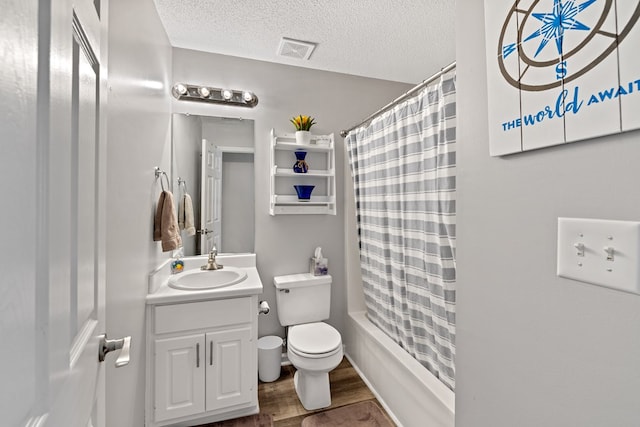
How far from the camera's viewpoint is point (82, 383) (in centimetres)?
58

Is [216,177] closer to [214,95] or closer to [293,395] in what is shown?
[214,95]

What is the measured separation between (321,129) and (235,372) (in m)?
1.91

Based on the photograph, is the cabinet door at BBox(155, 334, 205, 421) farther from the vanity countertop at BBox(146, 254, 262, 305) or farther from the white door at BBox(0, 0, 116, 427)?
the white door at BBox(0, 0, 116, 427)

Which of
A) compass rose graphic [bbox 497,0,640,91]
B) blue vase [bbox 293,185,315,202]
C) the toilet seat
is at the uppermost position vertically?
compass rose graphic [bbox 497,0,640,91]

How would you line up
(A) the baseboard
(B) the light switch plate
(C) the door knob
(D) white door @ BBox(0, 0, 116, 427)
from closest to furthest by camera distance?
1. (D) white door @ BBox(0, 0, 116, 427)
2. (B) the light switch plate
3. (C) the door knob
4. (A) the baseboard

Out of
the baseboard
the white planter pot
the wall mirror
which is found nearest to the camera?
the baseboard

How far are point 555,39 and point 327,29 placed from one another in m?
1.55

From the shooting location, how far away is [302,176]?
230 cm

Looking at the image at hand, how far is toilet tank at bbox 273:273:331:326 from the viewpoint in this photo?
82.7 inches

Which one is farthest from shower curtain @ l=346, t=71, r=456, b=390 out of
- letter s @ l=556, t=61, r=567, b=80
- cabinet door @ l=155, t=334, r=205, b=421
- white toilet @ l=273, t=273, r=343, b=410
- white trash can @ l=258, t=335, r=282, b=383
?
cabinet door @ l=155, t=334, r=205, b=421

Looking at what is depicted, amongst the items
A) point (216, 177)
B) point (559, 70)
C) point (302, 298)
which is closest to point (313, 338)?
point (302, 298)

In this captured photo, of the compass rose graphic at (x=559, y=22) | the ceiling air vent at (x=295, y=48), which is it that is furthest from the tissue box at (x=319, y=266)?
the compass rose graphic at (x=559, y=22)

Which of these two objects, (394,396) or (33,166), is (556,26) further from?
(394,396)

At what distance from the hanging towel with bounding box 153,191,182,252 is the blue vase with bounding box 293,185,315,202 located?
0.94 metres
